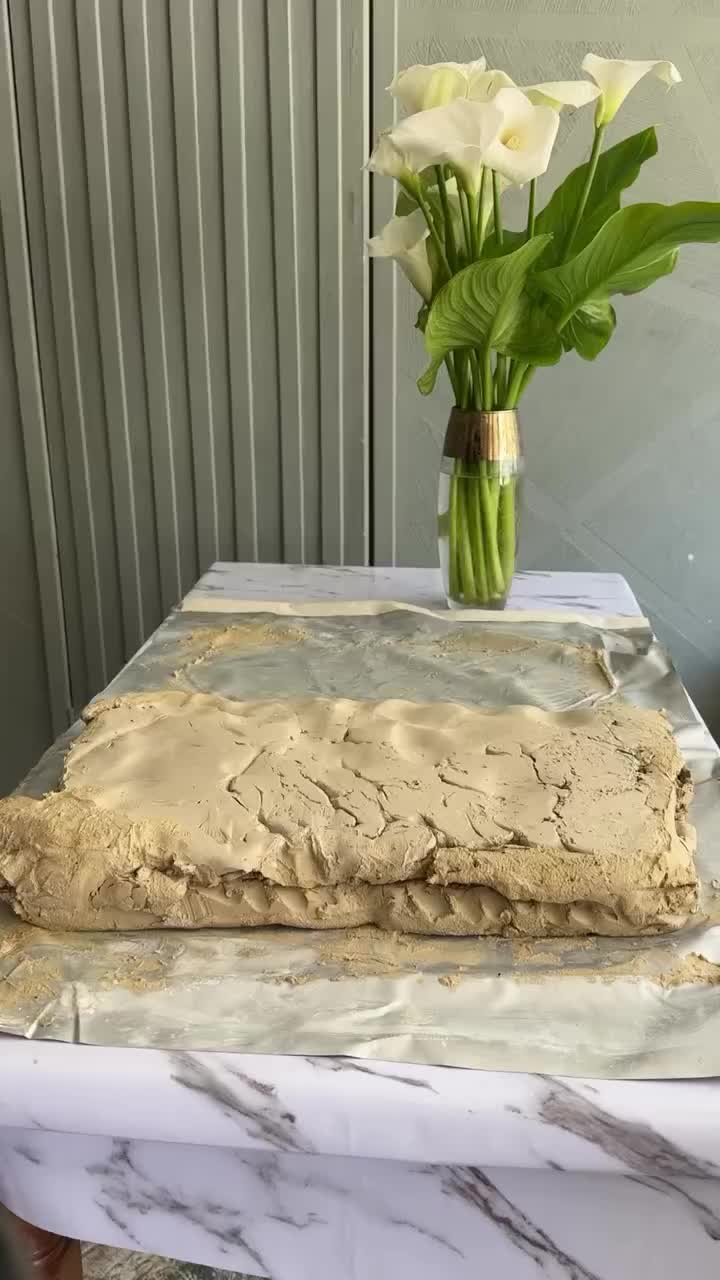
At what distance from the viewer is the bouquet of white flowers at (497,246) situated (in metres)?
0.85

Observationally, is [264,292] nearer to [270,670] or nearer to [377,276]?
[377,276]

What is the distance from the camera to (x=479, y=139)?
835 mm

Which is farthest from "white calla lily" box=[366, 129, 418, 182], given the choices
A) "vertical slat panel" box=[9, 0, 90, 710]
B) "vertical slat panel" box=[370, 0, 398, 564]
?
"vertical slat panel" box=[9, 0, 90, 710]

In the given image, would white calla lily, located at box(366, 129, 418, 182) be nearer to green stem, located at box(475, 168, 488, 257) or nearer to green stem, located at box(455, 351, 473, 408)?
green stem, located at box(475, 168, 488, 257)

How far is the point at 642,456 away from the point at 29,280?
3.10 ft

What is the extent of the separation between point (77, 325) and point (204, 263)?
22 centimetres

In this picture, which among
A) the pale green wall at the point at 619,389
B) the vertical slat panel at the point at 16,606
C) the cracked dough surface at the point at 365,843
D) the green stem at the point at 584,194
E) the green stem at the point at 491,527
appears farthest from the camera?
the vertical slat panel at the point at 16,606

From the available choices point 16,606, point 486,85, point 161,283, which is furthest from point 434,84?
point 16,606

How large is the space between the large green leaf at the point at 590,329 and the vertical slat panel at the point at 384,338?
1.44 feet

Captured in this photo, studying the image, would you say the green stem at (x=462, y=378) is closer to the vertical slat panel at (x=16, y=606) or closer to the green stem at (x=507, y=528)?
the green stem at (x=507, y=528)

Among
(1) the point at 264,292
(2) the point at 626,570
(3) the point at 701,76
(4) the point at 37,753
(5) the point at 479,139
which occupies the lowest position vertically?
(4) the point at 37,753

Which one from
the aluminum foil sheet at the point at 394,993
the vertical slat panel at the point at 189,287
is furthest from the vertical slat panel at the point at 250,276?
the aluminum foil sheet at the point at 394,993

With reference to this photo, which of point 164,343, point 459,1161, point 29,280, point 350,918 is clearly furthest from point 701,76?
point 459,1161

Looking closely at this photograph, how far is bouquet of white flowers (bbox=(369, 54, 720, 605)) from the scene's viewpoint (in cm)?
85
